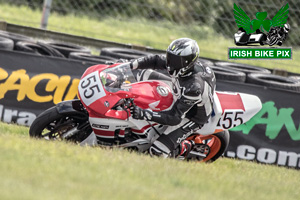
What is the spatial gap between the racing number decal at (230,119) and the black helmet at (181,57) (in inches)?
33.7

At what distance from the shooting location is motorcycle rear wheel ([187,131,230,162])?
7137 millimetres

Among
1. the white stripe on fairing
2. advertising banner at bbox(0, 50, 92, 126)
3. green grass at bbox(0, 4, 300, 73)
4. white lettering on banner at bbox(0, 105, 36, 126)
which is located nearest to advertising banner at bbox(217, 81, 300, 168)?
the white stripe on fairing

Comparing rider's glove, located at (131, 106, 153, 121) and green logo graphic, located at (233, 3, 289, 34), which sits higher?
green logo graphic, located at (233, 3, 289, 34)

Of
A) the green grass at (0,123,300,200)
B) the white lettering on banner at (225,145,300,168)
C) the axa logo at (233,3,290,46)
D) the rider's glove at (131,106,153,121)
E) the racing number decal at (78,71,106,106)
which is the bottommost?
the white lettering on banner at (225,145,300,168)

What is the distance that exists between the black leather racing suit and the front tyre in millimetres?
983

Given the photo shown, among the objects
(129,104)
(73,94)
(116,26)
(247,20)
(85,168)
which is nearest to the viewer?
(85,168)

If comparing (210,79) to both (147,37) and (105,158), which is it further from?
(147,37)

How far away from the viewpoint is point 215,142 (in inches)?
284

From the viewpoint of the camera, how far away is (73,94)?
8250mm

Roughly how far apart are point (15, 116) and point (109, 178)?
390 centimetres

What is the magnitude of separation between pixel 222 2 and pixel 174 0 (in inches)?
47.6

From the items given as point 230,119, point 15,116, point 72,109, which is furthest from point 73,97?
point 230,119

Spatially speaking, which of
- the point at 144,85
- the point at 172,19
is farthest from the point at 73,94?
the point at 172,19

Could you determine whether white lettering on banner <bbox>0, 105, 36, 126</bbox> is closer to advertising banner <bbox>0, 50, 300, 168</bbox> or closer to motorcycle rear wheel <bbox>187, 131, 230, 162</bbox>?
advertising banner <bbox>0, 50, 300, 168</bbox>
